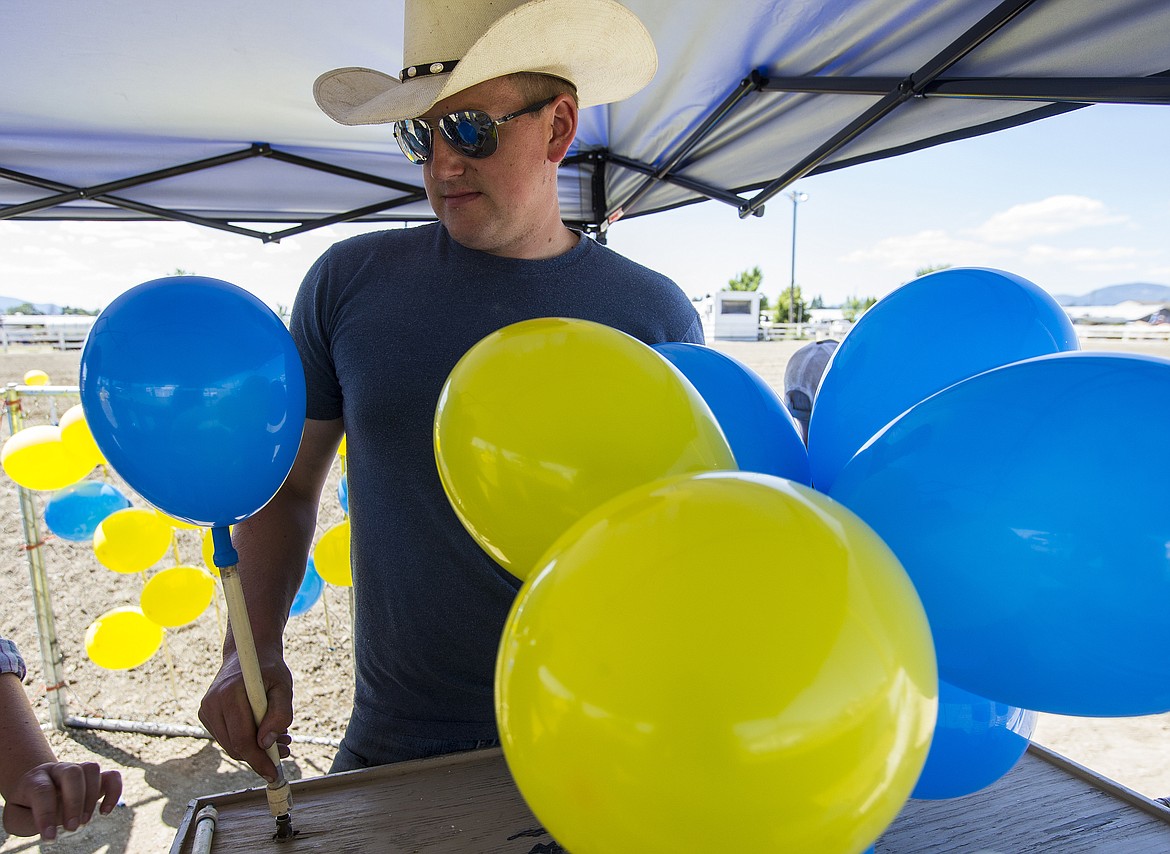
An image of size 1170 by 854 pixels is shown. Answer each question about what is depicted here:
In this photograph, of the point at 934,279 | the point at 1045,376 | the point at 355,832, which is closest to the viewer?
the point at 1045,376

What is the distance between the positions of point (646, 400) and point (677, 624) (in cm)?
27

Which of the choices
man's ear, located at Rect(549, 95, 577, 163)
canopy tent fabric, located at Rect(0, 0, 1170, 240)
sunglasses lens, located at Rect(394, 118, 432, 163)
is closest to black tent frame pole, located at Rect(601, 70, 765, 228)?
canopy tent fabric, located at Rect(0, 0, 1170, 240)

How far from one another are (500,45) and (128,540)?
10.1ft

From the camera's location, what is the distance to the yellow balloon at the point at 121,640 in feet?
10.7

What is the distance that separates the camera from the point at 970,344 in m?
0.86

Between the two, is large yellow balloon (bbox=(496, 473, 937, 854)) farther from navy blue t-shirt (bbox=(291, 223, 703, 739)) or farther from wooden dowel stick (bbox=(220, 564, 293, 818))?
navy blue t-shirt (bbox=(291, 223, 703, 739))

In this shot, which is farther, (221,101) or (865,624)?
(221,101)

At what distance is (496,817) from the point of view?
0.86 metres

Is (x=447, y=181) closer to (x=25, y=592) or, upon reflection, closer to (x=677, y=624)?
(x=677, y=624)

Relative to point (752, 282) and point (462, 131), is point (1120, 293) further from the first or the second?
point (462, 131)

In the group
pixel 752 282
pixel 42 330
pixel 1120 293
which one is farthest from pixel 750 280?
pixel 1120 293

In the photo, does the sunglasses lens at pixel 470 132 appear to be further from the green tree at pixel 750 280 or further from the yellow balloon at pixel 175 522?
the green tree at pixel 750 280

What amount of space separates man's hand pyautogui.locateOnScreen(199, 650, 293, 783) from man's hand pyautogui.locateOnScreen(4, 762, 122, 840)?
207 mm

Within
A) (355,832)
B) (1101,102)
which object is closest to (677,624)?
(355,832)
